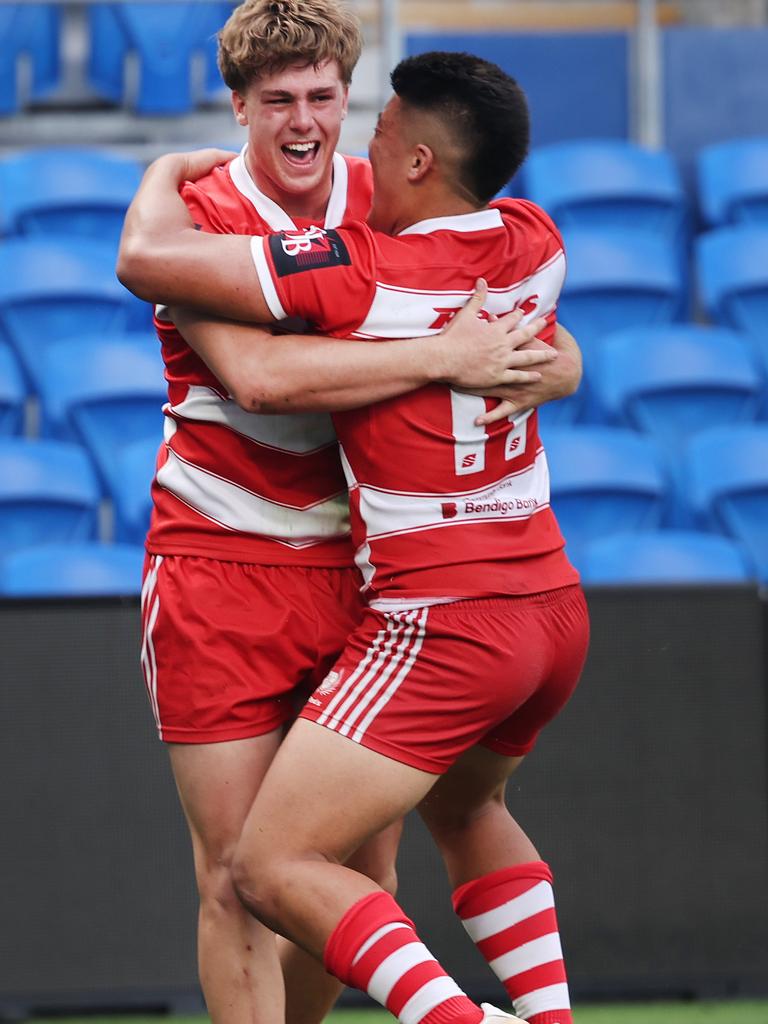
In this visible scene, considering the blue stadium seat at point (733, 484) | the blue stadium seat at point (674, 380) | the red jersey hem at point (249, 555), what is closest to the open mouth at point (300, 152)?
the red jersey hem at point (249, 555)

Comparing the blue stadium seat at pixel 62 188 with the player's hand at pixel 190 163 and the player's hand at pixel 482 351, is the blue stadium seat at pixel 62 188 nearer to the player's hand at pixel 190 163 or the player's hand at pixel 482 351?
the player's hand at pixel 190 163

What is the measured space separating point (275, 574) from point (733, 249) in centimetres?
382

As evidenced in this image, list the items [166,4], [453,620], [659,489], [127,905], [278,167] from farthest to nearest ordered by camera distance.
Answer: [166,4] → [659,489] → [127,905] → [278,167] → [453,620]

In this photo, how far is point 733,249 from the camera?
5863 mm

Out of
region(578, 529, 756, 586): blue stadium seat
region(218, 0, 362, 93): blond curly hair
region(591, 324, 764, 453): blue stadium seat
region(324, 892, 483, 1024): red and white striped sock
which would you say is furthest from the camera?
region(591, 324, 764, 453): blue stadium seat

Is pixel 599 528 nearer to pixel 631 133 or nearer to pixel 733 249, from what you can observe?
pixel 733 249

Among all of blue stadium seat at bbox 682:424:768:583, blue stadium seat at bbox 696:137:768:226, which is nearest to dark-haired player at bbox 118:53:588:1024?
blue stadium seat at bbox 682:424:768:583

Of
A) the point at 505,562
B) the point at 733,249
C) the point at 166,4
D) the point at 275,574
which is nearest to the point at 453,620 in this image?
the point at 505,562

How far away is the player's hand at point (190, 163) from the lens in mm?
2555

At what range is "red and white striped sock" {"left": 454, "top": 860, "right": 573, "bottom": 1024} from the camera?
263cm

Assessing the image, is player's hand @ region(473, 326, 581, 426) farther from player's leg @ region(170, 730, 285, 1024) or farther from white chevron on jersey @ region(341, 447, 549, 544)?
player's leg @ region(170, 730, 285, 1024)

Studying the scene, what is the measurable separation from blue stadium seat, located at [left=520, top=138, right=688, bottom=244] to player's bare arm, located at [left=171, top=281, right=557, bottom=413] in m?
3.88

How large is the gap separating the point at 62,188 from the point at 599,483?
8.15 ft

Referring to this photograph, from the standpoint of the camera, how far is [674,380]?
18.0 ft
